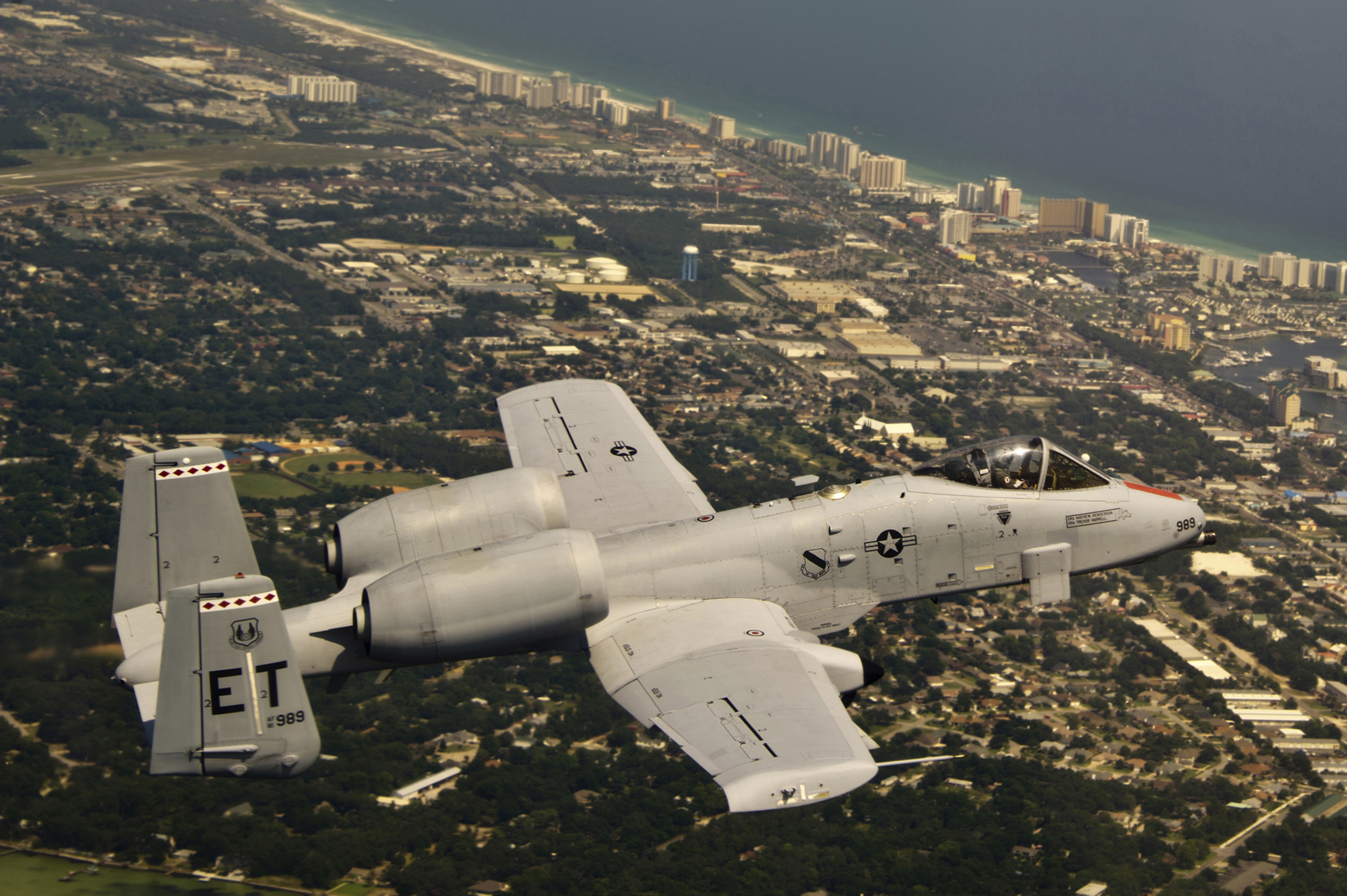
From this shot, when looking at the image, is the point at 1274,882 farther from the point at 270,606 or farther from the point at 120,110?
the point at 120,110

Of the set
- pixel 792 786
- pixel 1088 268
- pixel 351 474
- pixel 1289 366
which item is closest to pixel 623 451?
pixel 792 786

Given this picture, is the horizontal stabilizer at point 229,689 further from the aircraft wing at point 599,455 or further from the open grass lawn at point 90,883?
the open grass lawn at point 90,883

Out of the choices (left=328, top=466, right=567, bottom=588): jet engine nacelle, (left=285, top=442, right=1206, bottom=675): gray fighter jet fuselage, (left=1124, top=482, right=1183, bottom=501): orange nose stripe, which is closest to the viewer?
(left=328, top=466, right=567, bottom=588): jet engine nacelle

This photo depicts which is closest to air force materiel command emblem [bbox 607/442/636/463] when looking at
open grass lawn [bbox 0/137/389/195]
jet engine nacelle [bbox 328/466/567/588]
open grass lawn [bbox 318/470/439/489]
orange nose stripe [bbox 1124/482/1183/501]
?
jet engine nacelle [bbox 328/466/567/588]

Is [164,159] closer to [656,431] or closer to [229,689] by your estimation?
[656,431]

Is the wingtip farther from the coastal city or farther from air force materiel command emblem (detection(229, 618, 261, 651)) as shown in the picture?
the coastal city

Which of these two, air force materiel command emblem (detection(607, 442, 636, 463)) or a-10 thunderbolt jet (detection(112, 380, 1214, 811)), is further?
air force materiel command emblem (detection(607, 442, 636, 463))
